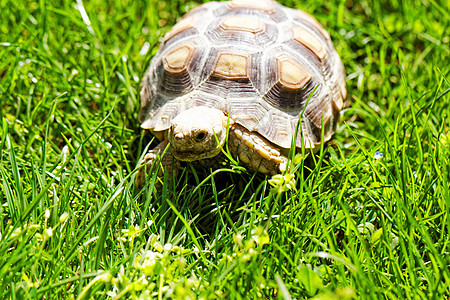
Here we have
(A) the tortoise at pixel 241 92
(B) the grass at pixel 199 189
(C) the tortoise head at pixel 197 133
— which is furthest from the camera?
(A) the tortoise at pixel 241 92

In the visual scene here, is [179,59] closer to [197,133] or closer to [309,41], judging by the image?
[197,133]

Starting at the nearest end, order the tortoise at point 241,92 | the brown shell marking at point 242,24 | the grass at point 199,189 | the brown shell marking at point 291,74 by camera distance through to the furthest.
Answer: the grass at point 199,189 → the tortoise at point 241,92 → the brown shell marking at point 291,74 → the brown shell marking at point 242,24

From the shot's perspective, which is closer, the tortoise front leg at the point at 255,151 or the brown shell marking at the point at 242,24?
the tortoise front leg at the point at 255,151

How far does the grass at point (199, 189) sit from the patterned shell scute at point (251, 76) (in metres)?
0.20

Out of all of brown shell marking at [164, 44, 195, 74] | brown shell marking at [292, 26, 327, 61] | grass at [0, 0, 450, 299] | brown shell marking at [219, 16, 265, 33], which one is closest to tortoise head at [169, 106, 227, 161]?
grass at [0, 0, 450, 299]

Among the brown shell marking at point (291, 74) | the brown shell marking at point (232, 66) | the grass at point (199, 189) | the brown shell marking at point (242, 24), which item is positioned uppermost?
the brown shell marking at point (242, 24)

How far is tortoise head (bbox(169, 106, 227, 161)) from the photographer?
1.95m

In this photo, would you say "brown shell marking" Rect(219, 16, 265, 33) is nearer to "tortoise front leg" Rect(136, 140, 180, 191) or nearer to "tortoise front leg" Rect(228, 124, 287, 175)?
"tortoise front leg" Rect(228, 124, 287, 175)

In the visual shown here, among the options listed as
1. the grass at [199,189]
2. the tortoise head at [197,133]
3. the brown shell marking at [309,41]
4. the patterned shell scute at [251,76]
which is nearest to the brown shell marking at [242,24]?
the patterned shell scute at [251,76]

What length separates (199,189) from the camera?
2043mm

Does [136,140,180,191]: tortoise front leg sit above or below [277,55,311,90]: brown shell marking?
below

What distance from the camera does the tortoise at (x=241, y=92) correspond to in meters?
2.06

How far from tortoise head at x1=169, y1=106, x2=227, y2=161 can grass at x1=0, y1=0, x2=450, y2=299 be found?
0.10m

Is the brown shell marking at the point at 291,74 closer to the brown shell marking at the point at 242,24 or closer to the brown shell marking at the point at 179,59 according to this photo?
the brown shell marking at the point at 242,24
